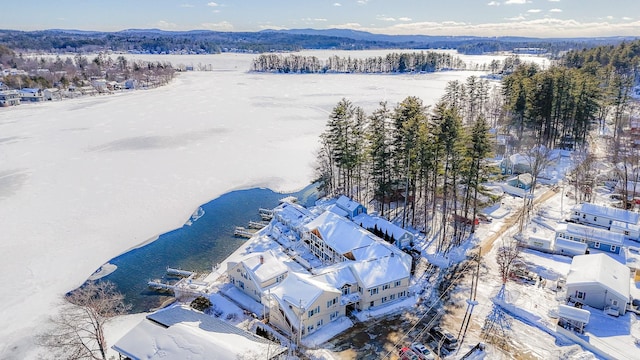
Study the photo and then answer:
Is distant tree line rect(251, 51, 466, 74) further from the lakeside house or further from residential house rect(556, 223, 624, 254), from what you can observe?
the lakeside house

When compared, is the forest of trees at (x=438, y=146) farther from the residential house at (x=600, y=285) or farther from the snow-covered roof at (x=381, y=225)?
the residential house at (x=600, y=285)

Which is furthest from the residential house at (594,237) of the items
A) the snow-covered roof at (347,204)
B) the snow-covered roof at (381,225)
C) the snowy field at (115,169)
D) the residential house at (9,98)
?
the residential house at (9,98)

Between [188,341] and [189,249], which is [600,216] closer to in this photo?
[188,341]

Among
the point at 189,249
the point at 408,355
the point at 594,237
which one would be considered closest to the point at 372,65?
the point at 594,237

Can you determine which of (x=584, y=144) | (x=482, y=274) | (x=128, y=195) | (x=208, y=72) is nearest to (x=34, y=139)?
(x=128, y=195)

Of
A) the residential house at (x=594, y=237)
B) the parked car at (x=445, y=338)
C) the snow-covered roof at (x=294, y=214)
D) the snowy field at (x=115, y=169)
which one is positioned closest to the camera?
the parked car at (x=445, y=338)

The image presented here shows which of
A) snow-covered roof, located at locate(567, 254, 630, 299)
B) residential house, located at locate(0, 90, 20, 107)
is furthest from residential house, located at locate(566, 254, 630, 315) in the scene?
residential house, located at locate(0, 90, 20, 107)

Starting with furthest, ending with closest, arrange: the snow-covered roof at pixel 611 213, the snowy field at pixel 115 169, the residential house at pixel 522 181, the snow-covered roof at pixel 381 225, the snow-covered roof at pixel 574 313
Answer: the residential house at pixel 522 181, the snow-covered roof at pixel 611 213, the snow-covered roof at pixel 381 225, the snowy field at pixel 115 169, the snow-covered roof at pixel 574 313
